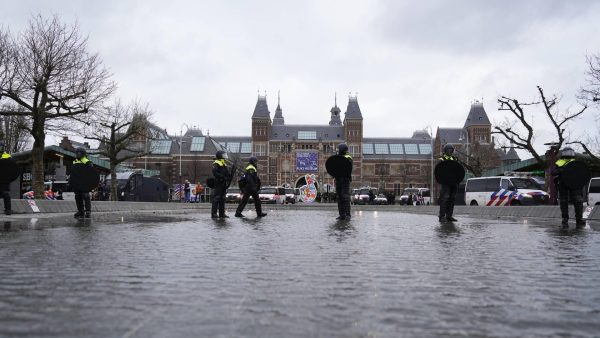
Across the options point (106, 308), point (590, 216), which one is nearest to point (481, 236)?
point (106, 308)

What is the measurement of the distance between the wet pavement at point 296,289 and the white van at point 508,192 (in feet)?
68.2

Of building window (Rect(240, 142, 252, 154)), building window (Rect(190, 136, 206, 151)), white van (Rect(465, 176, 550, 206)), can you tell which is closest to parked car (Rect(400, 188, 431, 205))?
white van (Rect(465, 176, 550, 206))

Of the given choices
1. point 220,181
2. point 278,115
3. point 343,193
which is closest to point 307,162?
point 220,181

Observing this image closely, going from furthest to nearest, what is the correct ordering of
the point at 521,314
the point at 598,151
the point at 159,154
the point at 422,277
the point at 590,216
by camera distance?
the point at 159,154
the point at 598,151
the point at 590,216
the point at 422,277
the point at 521,314

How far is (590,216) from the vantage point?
45.4 feet

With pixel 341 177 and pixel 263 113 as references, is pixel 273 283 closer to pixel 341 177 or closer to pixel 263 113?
pixel 341 177

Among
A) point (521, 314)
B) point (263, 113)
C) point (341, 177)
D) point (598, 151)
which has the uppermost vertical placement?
point (263, 113)

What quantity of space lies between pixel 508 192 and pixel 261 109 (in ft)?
325

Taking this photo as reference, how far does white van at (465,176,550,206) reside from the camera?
2602cm

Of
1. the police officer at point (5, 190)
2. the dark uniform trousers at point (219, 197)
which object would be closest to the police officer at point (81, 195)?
the police officer at point (5, 190)

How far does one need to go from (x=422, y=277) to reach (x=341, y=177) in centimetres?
810

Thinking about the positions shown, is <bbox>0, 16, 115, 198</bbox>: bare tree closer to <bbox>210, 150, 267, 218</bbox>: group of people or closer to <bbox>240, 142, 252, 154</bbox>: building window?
<bbox>210, 150, 267, 218</bbox>: group of people

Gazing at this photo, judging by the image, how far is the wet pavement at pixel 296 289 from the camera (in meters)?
2.65

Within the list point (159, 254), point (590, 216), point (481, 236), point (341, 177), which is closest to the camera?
point (159, 254)
